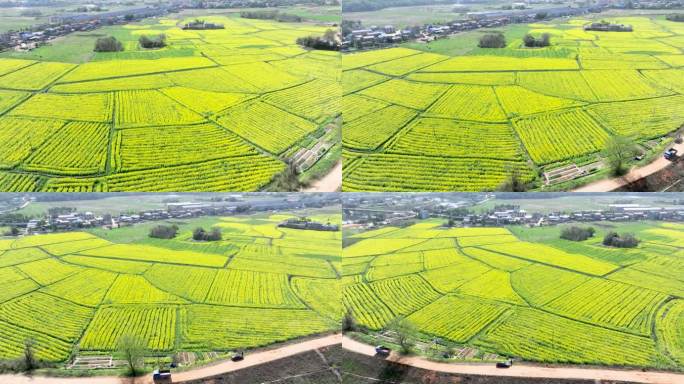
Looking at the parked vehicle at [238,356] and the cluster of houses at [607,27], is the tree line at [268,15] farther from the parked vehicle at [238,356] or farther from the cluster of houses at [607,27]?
the parked vehicle at [238,356]

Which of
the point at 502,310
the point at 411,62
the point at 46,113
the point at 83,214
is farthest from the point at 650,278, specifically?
the point at 46,113

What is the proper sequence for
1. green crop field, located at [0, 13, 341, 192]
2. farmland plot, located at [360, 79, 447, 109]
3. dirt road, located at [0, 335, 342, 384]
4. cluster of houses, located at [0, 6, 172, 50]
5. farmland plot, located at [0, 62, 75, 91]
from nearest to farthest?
dirt road, located at [0, 335, 342, 384]
green crop field, located at [0, 13, 341, 192]
farmland plot, located at [0, 62, 75, 91]
cluster of houses, located at [0, 6, 172, 50]
farmland plot, located at [360, 79, 447, 109]

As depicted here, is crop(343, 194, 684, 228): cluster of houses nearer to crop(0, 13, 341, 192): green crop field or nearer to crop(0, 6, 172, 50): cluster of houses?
crop(0, 13, 341, 192): green crop field

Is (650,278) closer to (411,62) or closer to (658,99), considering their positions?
(658,99)

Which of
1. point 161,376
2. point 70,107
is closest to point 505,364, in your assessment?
point 161,376

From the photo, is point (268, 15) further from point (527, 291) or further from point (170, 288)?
point (527, 291)

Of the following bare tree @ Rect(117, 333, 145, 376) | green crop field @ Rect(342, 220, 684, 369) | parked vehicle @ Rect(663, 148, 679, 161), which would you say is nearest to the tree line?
green crop field @ Rect(342, 220, 684, 369)
